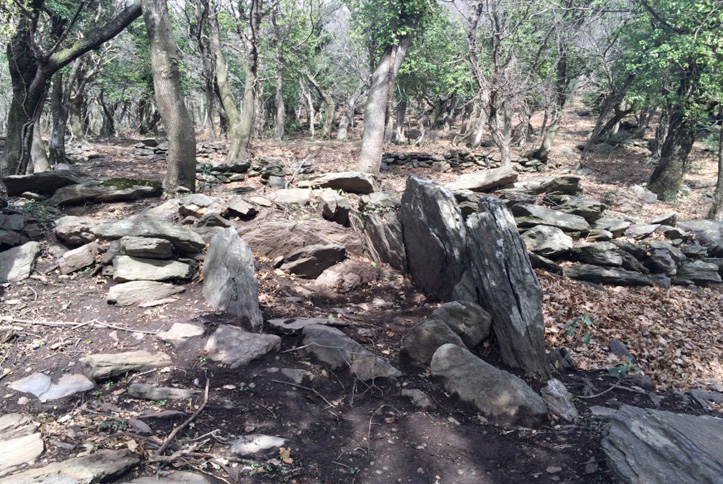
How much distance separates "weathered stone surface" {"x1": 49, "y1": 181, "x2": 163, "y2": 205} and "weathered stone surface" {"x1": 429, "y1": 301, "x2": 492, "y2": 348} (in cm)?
622

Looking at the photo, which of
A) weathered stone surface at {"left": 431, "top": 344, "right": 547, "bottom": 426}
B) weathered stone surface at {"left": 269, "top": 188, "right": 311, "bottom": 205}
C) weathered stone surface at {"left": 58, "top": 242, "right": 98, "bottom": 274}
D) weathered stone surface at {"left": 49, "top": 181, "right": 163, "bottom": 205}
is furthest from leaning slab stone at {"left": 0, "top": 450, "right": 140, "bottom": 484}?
weathered stone surface at {"left": 49, "top": 181, "right": 163, "bottom": 205}

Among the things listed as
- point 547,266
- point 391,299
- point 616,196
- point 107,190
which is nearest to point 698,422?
point 391,299

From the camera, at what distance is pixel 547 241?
7766 mm

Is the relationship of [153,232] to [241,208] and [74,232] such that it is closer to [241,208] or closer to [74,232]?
[74,232]

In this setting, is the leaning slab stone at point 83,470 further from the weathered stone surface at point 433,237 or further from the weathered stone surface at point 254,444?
the weathered stone surface at point 433,237

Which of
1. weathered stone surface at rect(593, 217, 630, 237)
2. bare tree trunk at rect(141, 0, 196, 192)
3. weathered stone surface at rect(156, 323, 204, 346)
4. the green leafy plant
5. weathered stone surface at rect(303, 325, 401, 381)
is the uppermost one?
bare tree trunk at rect(141, 0, 196, 192)

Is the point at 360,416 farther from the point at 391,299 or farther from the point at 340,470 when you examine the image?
the point at 391,299

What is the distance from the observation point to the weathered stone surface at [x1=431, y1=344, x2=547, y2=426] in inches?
143

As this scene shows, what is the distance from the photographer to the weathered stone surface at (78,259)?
210 inches

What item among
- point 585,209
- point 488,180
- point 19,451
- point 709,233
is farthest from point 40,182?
point 709,233

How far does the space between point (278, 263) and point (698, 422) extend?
5274 mm

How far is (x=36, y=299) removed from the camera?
470 centimetres

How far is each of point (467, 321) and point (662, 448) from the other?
236 centimetres

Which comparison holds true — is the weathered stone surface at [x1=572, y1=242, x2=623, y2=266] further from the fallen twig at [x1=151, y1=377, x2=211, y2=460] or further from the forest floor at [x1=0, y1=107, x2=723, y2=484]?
the fallen twig at [x1=151, y1=377, x2=211, y2=460]
